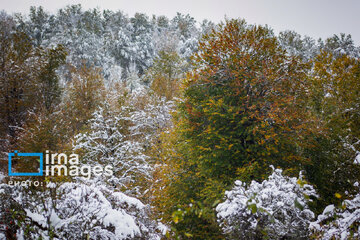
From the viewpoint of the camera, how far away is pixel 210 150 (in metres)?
8.08

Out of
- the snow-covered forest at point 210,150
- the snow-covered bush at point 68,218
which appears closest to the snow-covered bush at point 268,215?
the snow-covered forest at point 210,150

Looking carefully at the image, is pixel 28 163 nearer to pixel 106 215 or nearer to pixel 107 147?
pixel 107 147

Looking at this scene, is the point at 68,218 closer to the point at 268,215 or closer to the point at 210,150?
the point at 268,215

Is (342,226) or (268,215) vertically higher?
(268,215)

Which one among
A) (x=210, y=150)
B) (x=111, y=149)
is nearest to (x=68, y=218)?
(x=210, y=150)

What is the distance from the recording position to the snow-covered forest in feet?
11.8

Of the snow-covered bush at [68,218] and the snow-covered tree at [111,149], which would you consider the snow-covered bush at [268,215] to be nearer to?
the snow-covered bush at [68,218]

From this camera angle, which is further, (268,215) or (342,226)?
(268,215)

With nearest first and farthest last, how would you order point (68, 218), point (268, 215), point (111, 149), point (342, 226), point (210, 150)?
point (68, 218)
point (342, 226)
point (268, 215)
point (210, 150)
point (111, 149)

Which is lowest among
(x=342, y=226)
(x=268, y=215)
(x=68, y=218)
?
(x=342, y=226)

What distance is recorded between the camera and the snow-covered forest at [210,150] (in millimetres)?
3605

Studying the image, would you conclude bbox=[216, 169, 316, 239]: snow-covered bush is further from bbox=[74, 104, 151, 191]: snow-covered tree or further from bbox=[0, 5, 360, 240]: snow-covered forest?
bbox=[74, 104, 151, 191]: snow-covered tree

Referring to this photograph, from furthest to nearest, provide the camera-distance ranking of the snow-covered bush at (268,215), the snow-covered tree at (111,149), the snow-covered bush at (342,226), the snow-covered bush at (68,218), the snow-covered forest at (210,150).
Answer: the snow-covered tree at (111,149) < the snow-covered bush at (268,215) < the snow-covered forest at (210,150) < the snow-covered bush at (342,226) < the snow-covered bush at (68,218)

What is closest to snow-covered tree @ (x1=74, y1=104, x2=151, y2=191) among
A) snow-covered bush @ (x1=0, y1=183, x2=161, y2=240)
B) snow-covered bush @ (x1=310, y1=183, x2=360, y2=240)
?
snow-covered bush @ (x1=0, y1=183, x2=161, y2=240)
